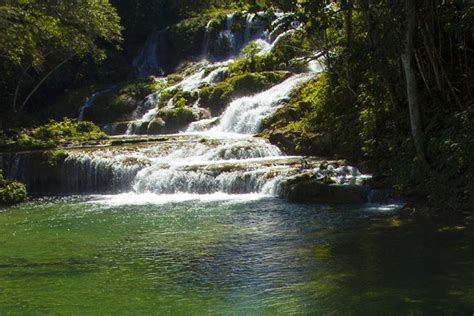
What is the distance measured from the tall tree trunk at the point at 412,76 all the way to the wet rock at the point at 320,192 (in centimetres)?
207

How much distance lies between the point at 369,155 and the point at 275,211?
3.55 m

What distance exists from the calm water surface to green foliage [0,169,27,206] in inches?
131

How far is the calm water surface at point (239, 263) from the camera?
710 centimetres

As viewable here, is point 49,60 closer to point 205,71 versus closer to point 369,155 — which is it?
point 205,71

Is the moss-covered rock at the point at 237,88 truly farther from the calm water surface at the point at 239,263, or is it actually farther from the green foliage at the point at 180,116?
the calm water surface at the point at 239,263

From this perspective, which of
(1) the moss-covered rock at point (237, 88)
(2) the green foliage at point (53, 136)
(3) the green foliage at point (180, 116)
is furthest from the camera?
(3) the green foliage at point (180, 116)

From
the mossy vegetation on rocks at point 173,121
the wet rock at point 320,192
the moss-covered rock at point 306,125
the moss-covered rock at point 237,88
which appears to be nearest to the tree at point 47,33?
the mossy vegetation on rocks at point 173,121

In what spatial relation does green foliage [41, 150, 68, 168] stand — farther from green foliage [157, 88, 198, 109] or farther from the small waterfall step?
green foliage [157, 88, 198, 109]

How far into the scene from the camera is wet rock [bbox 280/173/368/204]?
45.2ft

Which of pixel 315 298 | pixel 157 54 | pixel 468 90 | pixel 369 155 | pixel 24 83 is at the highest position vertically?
pixel 157 54

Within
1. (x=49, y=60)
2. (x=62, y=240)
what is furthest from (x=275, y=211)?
(x=49, y=60)

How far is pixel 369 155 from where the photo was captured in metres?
15.4

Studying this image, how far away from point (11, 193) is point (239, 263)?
10.6m

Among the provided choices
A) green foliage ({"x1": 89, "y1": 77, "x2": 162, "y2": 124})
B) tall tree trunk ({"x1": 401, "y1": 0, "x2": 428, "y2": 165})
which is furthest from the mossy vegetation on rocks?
tall tree trunk ({"x1": 401, "y1": 0, "x2": 428, "y2": 165})
